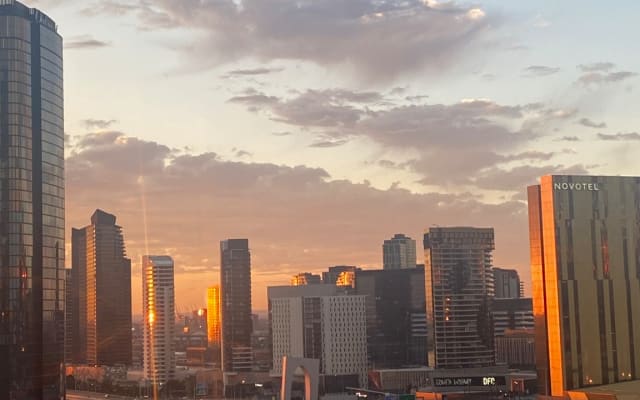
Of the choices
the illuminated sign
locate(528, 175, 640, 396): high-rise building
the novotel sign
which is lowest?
the illuminated sign

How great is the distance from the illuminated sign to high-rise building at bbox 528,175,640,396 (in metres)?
67.8

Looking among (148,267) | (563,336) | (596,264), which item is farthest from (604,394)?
(148,267)

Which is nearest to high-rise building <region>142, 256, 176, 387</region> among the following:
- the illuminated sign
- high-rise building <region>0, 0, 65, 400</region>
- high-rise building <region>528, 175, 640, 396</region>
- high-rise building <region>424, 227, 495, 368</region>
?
high-rise building <region>424, 227, 495, 368</region>

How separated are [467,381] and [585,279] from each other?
235 feet

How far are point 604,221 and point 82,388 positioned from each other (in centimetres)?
13504

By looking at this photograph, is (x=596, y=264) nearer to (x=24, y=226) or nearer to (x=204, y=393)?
(x=24, y=226)

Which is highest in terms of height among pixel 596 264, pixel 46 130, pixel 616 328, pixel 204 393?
pixel 46 130

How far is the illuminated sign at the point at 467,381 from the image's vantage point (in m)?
151

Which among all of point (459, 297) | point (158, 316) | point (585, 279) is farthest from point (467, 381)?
point (585, 279)

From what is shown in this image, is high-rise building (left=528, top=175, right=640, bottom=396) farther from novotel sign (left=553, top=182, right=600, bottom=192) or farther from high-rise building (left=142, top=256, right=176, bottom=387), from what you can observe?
high-rise building (left=142, top=256, right=176, bottom=387)

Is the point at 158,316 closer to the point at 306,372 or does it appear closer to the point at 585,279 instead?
the point at 306,372

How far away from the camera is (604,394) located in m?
69.9

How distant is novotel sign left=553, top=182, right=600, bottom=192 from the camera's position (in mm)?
82425

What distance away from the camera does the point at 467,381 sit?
151m
